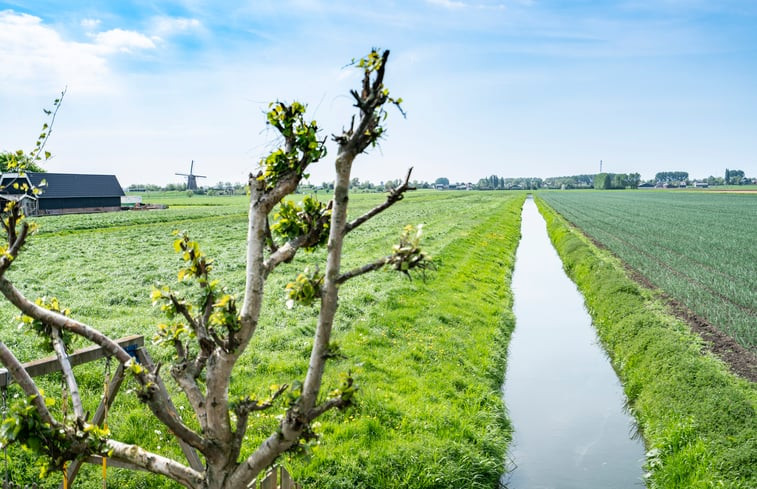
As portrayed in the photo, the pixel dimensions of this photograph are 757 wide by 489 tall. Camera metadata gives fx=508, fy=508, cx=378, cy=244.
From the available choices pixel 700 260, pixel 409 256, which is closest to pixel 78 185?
pixel 700 260

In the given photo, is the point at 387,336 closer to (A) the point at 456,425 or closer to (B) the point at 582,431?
(A) the point at 456,425

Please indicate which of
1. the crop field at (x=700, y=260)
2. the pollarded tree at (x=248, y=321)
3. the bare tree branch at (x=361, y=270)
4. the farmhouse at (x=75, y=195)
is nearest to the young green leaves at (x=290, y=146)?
the pollarded tree at (x=248, y=321)

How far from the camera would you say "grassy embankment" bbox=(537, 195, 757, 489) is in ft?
26.3

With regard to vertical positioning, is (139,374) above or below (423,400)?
above

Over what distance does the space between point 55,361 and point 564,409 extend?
10621mm

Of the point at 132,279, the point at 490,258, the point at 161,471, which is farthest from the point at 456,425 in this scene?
the point at 490,258

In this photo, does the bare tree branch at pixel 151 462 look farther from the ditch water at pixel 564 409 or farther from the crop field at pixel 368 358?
the ditch water at pixel 564 409

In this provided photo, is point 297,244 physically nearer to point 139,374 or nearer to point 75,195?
point 139,374

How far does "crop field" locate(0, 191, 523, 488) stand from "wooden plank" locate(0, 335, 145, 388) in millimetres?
2082

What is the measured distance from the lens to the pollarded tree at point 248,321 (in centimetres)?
351

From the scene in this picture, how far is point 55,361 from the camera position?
4.83 m

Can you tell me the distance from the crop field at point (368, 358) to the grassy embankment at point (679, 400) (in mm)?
2870

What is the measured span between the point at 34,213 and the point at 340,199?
2700 inches

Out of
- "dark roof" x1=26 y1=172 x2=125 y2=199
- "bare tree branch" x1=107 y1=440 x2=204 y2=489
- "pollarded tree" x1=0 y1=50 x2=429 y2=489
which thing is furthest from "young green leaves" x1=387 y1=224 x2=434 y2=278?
"dark roof" x1=26 y1=172 x2=125 y2=199
